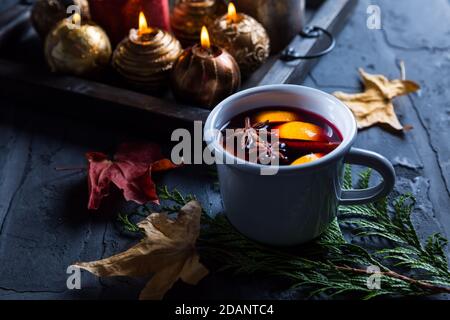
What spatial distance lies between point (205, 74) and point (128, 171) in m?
0.15

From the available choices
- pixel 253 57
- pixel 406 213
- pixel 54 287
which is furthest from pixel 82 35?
pixel 406 213

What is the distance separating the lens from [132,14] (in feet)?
2.69

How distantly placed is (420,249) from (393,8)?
59 centimetres

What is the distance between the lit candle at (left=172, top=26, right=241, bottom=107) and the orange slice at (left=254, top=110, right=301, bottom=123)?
5.0 inches

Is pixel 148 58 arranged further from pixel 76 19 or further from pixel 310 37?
pixel 310 37

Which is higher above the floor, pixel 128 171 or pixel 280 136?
pixel 280 136

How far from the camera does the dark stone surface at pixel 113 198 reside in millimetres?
570

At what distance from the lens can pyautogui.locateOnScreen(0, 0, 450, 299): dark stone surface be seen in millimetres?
570

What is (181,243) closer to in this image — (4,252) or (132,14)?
(4,252)

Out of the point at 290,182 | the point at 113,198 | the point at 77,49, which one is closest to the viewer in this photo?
the point at 290,182

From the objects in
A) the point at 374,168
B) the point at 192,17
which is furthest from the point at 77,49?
the point at 374,168

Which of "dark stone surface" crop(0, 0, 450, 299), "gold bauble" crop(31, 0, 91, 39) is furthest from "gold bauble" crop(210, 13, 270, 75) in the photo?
"gold bauble" crop(31, 0, 91, 39)

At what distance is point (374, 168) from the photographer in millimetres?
552

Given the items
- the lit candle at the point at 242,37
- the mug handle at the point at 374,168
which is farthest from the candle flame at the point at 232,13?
the mug handle at the point at 374,168
